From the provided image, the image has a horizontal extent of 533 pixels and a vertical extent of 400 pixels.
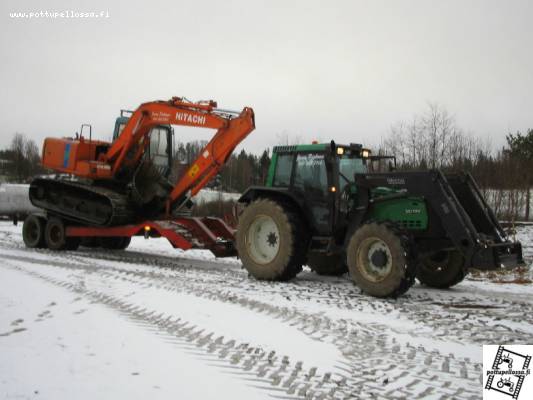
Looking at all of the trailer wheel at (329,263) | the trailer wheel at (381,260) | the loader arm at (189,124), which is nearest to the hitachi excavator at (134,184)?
the loader arm at (189,124)

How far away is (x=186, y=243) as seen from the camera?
10.1m

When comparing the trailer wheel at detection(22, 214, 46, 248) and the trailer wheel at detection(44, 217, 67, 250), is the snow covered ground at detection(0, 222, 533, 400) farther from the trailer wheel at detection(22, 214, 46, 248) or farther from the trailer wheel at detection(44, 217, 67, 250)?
the trailer wheel at detection(22, 214, 46, 248)

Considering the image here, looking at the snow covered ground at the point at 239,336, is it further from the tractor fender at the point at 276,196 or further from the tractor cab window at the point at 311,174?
the tractor cab window at the point at 311,174

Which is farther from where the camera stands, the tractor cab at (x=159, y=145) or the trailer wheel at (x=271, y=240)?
the tractor cab at (x=159, y=145)

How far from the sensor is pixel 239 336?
5004 millimetres

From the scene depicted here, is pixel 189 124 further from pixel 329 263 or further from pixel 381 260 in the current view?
pixel 381 260

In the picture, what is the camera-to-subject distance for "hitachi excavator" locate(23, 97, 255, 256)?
1063cm

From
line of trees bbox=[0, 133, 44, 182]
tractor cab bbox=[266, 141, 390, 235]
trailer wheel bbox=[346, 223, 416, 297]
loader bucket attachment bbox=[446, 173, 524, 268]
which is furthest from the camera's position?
line of trees bbox=[0, 133, 44, 182]

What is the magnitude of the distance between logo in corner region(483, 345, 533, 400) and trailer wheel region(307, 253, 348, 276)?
14.8 feet

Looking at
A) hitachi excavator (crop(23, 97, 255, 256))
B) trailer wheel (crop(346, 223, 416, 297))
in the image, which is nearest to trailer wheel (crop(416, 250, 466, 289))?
trailer wheel (crop(346, 223, 416, 297))

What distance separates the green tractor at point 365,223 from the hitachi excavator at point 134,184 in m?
1.92

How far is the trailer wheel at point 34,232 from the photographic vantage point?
12781 millimetres

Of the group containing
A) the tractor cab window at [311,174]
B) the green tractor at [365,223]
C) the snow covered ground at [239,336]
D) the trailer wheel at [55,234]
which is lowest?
the snow covered ground at [239,336]

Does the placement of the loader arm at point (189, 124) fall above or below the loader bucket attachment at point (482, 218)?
above
